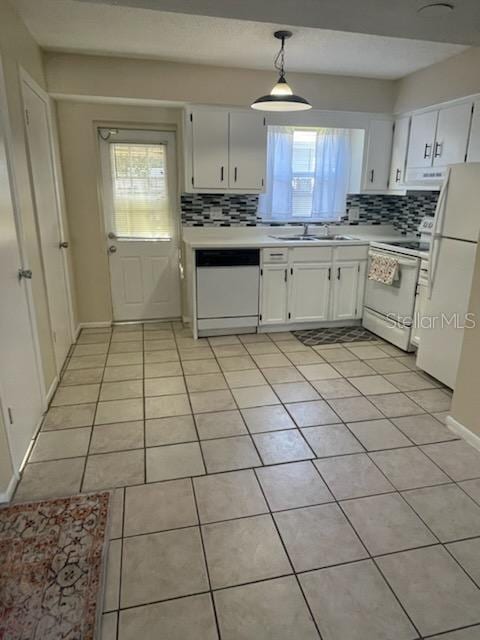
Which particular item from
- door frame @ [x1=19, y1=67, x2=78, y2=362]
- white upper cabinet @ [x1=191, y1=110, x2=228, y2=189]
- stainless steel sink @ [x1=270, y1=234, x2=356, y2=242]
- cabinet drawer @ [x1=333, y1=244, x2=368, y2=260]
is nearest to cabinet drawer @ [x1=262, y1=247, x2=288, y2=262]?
stainless steel sink @ [x1=270, y1=234, x2=356, y2=242]

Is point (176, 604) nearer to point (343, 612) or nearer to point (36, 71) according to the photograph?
point (343, 612)

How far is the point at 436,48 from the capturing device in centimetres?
334

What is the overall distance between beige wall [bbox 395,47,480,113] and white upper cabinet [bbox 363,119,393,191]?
0.68 ft

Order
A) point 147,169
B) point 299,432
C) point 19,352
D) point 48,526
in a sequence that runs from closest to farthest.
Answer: point 48,526
point 19,352
point 299,432
point 147,169

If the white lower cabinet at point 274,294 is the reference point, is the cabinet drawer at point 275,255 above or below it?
above

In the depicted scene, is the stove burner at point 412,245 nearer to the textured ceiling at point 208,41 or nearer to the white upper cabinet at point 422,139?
the white upper cabinet at point 422,139

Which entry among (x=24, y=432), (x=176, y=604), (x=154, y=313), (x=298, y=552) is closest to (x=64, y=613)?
(x=176, y=604)

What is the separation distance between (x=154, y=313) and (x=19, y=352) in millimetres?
2437

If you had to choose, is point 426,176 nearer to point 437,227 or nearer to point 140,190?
point 437,227

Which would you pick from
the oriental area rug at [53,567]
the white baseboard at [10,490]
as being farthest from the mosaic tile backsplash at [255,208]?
the oriental area rug at [53,567]

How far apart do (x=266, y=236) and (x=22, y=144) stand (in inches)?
101

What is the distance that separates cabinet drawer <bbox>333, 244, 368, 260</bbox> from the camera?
431 cm

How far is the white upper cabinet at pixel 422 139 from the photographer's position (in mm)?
3848
